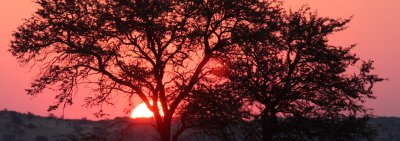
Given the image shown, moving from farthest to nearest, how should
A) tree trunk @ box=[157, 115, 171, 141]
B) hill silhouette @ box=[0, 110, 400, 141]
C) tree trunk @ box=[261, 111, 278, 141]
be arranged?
hill silhouette @ box=[0, 110, 400, 141]
tree trunk @ box=[261, 111, 278, 141]
tree trunk @ box=[157, 115, 171, 141]

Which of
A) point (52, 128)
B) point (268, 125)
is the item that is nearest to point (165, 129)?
point (268, 125)

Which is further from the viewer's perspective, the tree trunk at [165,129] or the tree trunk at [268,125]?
the tree trunk at [268,125]

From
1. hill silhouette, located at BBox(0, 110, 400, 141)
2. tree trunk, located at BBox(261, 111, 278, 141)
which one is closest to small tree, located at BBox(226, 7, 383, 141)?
tree trunk, located at BBox(261, 111, 278, 141)

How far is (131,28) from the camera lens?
31.0m

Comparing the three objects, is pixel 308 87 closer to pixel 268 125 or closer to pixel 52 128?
pixel 268 125

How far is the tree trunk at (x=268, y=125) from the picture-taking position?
37250 millimetres

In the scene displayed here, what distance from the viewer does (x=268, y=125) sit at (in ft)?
122

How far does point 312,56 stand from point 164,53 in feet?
32.2

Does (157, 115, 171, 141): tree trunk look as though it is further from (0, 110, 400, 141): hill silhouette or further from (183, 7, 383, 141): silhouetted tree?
(0, 110, 400, 141): hill silhouette

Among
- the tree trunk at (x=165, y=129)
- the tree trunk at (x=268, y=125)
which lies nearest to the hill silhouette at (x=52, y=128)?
the tree trunk at (x=268, y=125)

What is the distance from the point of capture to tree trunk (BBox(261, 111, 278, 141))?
3725 centimetres

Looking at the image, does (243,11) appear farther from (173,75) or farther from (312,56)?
(312,56)

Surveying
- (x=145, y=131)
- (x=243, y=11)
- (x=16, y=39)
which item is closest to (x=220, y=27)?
(x=243, y=11)

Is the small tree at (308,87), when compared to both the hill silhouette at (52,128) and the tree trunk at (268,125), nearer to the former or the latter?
the tree trunk at (268,125)
